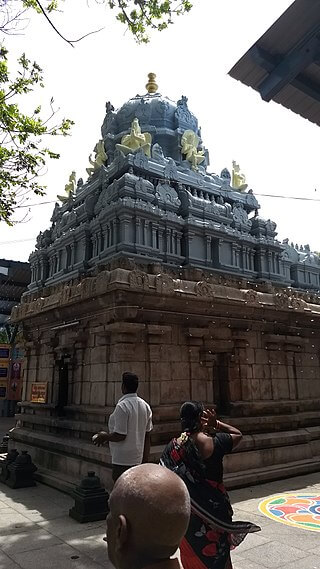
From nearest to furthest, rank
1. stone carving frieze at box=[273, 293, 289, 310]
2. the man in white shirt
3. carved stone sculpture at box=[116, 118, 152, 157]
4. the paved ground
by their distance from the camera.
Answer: the paved ground
the man in white shirt
stone carving frieze at box=[273, 293, 289, 310]
carved stone sculpture at box=[116, 118, 152, 157]

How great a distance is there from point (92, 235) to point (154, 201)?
3691 mm

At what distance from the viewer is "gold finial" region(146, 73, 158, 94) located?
89.7 feet

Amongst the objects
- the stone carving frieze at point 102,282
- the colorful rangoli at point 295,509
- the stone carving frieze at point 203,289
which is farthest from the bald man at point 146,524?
the stone carving frieze at point 203,289

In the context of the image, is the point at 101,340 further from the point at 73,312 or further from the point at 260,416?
the point at 260,416

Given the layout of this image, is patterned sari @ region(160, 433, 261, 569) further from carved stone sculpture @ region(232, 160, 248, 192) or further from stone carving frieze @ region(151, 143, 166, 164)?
carved stone sculpture @ region(232, 160, 248, 192)

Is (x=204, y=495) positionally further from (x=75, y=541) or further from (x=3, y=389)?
(x=3, y=389)

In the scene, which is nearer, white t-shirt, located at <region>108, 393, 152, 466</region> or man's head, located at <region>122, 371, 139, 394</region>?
white t-shirt, located at <region>108, 393, 152, 466</region>

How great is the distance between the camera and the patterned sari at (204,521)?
3.12 m

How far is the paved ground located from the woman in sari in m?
1.68

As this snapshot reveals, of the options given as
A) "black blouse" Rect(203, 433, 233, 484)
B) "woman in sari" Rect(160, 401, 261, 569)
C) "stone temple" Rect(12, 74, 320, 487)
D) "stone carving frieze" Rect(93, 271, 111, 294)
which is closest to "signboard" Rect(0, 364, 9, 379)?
"stone temple" Rect(12, 74, 320, 487)

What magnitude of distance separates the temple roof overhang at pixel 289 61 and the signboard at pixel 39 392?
8.74 metres

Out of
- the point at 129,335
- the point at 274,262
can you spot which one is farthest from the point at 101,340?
the point at 274,262

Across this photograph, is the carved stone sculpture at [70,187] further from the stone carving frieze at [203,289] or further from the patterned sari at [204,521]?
the patterned sari at [204,521]

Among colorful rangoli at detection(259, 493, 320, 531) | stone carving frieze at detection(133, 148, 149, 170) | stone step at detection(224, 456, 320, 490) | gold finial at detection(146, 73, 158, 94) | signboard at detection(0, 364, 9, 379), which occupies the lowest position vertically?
colorful rangoli at detection(259, 493, 320, 531)
